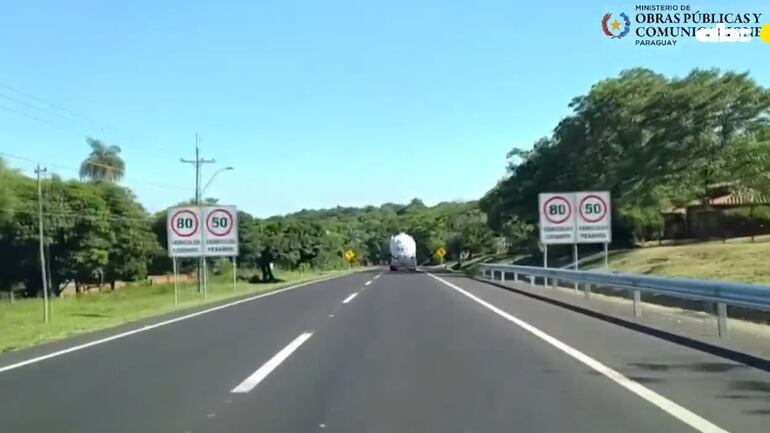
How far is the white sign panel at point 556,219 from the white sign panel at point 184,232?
48.8ft

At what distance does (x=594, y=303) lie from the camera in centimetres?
2514

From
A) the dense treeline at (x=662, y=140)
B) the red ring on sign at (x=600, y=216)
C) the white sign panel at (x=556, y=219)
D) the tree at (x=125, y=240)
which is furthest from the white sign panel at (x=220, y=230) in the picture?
the tree at (x=125, y=240)

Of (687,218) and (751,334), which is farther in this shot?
(687,218)

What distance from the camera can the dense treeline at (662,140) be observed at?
55500 millimetres

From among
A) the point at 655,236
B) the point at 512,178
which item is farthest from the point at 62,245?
the point at 655,236

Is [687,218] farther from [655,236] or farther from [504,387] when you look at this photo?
[504,387]

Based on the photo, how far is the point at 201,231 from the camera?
3888cm

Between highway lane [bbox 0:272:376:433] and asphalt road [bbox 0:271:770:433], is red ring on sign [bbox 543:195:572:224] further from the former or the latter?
highway lane [bbox 0:272:376:433]

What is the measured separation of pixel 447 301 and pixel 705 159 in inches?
1272

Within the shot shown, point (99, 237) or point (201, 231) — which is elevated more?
point (99, 237)

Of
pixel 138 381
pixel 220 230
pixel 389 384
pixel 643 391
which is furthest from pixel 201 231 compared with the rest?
pixel 643 391

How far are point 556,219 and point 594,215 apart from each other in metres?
2.23

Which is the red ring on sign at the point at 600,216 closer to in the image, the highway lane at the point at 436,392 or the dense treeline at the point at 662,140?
the highway lane at the point at 436,392

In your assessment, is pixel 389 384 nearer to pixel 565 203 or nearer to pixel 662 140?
pixel 565 203
